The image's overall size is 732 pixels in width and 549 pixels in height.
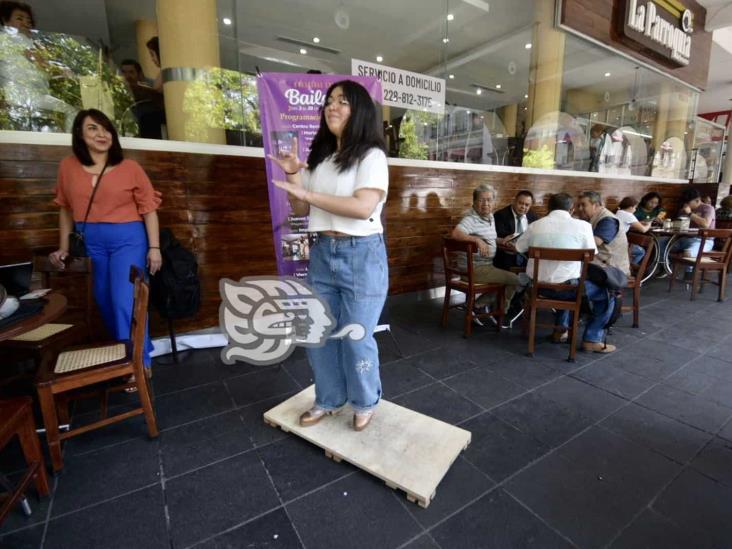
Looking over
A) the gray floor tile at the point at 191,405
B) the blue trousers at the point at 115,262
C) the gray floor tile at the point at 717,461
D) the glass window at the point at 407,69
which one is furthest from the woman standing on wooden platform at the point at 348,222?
the glass window at the point at 407,69

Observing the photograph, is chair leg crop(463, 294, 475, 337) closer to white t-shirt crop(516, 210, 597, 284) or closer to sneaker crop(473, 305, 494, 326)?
sneaker crop(473, 305, 494, 326)

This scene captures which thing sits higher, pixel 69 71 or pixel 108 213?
pixel 69 71

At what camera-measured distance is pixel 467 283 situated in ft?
10.4

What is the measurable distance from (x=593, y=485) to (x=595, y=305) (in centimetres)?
161

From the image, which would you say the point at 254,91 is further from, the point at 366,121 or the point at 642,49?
the point at 642,49

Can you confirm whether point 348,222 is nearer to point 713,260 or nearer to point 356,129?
point 356,129

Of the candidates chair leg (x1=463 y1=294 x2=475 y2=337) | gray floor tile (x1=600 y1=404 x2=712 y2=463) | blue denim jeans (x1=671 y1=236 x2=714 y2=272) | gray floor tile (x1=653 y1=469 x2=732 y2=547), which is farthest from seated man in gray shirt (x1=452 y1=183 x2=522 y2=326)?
blue denim jeans (x1=671 y1=236 x2=714 y2=272)

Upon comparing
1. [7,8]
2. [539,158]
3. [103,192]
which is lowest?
[103,192]

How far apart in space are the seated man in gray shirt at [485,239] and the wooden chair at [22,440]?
284 cm

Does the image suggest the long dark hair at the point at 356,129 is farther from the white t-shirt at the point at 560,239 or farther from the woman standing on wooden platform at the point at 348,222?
the white t-shirt at the point at 560,239

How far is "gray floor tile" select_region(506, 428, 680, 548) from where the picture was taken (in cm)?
133

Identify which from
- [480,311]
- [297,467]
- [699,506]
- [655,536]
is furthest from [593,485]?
[480,311]

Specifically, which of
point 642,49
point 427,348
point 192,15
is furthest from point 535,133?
point 192,15

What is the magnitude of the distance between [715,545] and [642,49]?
6270 millimetres
